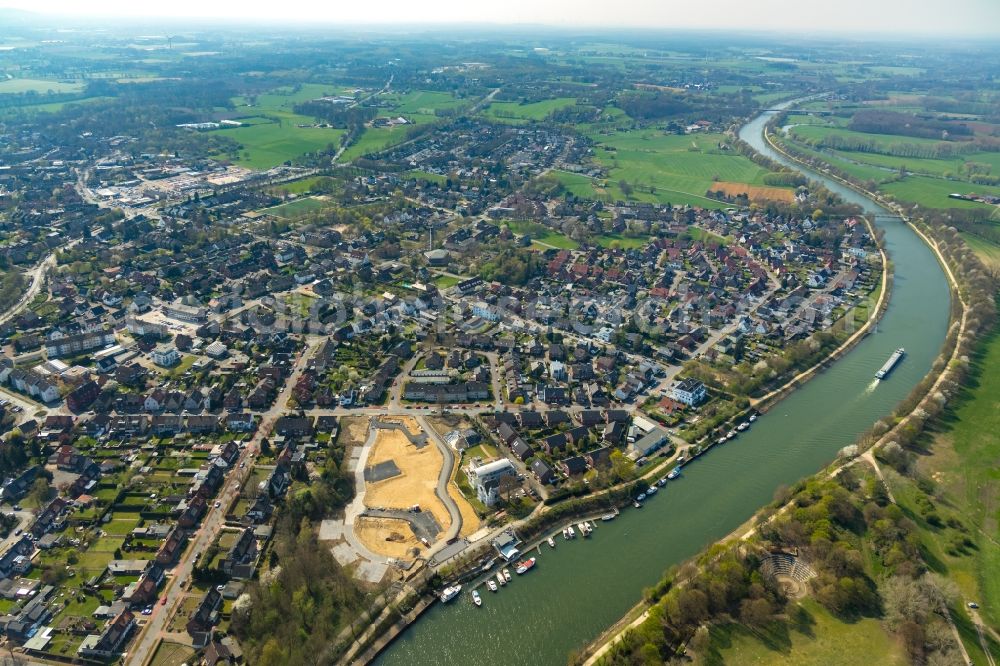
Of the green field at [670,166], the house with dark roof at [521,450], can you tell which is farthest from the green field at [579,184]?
the house with dark roof at [521,450]

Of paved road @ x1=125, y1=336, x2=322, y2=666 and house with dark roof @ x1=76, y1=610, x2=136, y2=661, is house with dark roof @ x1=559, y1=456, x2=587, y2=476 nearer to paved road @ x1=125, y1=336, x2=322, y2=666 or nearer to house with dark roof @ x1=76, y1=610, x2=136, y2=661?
paved road @ x1=125, y1=336, x2=322, y2=666

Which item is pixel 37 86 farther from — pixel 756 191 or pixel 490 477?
pixel 490 477

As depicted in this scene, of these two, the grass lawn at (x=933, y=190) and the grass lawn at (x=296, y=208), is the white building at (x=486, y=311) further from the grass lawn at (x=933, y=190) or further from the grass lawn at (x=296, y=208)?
the grass lawn at (x=933, y=190)

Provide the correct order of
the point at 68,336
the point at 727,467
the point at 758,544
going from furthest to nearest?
1. the point at 68,336
2. the point at 727,467
3. the point at 758,544

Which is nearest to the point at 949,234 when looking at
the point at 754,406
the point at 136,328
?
the point at 754,406

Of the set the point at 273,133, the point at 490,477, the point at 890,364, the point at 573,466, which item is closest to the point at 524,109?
the point at 273,133

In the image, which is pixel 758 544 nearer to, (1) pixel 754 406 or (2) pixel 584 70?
(1) pixel 754 406
